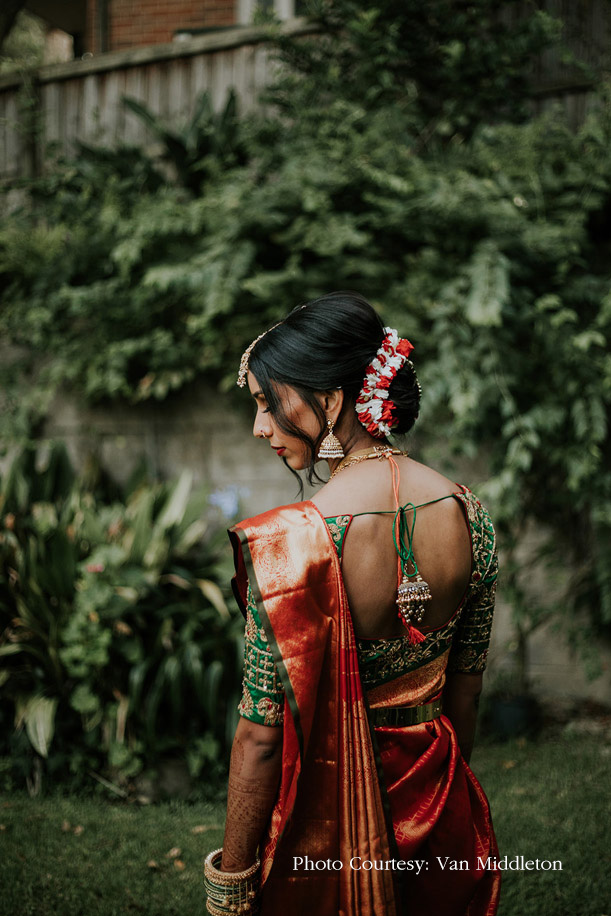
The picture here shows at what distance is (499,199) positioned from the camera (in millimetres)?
4113

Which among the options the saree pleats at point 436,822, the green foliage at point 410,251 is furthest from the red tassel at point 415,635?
the green foliage at point 410,251

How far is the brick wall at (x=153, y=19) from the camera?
7395mm

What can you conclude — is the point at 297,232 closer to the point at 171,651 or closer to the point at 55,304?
the point at 55,304

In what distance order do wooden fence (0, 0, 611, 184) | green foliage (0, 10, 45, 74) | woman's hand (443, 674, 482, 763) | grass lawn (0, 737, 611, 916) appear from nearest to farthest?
woman's hand (443, 674, 482, 763)
grass lawn (0, 737, 611, 916)
wooden fence (0, 0, 611, 184)
green foliage (0, 10, 45, 74)

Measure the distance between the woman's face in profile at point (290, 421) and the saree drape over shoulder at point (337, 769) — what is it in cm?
21

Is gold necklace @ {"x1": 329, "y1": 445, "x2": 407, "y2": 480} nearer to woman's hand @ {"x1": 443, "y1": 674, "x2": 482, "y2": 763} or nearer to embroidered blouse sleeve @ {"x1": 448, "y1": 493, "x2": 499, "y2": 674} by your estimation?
embroidered blouse sleeve @ {"x1": 448, "y1": 493, "x2": 499, "y2": 674}

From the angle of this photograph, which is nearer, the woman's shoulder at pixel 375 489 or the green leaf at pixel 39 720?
A: the woman's shoulder at pixel 375 489

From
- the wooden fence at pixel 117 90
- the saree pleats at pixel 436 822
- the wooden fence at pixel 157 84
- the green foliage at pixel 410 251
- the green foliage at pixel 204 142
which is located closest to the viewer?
the saree pleats at pixel 436 822

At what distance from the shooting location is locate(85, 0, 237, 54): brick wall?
24.3 feet

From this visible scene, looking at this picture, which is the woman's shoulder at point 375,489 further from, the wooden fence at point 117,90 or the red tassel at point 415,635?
the wooden fence at point 117,90

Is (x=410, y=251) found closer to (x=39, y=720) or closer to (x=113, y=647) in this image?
(x=113, y=647)

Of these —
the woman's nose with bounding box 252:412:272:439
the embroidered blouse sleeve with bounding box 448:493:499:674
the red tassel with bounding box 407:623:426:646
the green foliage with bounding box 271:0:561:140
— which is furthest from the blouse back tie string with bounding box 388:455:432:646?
the green foliage with bounding box 271:0:561:140

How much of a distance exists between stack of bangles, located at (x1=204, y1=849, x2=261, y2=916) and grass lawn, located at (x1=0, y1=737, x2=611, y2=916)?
1.45 meters

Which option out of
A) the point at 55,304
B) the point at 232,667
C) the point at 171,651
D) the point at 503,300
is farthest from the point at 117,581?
the point at 503,300
